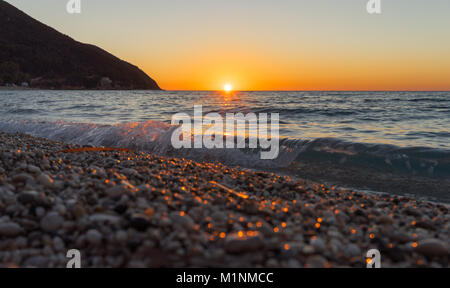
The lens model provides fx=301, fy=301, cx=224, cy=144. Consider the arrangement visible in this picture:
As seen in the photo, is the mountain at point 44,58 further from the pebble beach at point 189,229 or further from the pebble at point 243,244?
the pebble at point 243,244

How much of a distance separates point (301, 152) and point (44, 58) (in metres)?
87.2

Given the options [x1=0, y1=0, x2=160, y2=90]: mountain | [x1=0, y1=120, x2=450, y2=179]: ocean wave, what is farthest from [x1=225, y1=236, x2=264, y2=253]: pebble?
[x1=0, y1=0, x2=160, y2=90]: mountain

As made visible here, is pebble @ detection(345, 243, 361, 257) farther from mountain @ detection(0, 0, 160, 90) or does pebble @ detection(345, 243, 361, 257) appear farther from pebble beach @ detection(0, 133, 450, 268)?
mountain @ detection(0, 0, 160, 90)

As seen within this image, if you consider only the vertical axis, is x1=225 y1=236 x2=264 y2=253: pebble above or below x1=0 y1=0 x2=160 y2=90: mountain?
below

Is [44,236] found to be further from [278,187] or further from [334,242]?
[278,187]

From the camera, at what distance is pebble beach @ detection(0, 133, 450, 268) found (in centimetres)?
179

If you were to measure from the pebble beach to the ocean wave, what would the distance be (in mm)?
2713

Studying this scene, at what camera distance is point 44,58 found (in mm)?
76312

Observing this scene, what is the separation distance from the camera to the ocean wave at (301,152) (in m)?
5.58

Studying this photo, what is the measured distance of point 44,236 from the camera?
6.39ft

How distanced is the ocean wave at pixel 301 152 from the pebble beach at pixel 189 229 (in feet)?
8.90

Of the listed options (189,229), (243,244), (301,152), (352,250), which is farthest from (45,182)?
(301,152)

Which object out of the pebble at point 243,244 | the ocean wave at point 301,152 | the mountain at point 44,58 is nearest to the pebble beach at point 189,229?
the pebble at point 243,244

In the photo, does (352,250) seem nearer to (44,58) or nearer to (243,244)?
(243,244)
